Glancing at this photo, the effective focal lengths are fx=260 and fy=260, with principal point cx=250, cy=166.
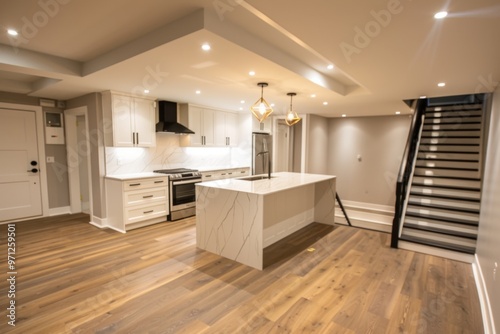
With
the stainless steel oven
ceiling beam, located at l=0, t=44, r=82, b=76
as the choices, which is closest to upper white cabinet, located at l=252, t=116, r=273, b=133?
the stainless steel oven

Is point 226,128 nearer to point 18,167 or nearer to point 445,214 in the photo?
point 18,167

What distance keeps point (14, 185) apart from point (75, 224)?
1336mm

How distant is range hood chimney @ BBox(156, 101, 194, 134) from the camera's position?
5078 mm

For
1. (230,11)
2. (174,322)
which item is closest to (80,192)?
(174,322)

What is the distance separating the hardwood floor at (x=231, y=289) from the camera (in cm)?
214

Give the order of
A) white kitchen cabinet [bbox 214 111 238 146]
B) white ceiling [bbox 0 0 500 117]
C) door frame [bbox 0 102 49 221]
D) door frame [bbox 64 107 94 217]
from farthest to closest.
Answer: white kitchen cabinet [bbox 214 111 238 146] → door frame [bbox 64 107 94 217] → door frame [bbox 0 102 49 221] → white ceiling [bbox 0 0 500 117]

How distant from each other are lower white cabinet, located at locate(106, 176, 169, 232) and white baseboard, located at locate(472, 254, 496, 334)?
14.8 feet

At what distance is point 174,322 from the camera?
7.03ft

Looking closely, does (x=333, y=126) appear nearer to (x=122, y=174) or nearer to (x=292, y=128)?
(x=292, y=128)

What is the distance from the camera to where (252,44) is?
8.24 ft

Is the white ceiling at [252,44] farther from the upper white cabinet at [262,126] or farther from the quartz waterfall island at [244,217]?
the upper white cabinet at [262,126]

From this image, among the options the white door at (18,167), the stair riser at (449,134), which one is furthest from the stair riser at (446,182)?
the white door at (18,167)

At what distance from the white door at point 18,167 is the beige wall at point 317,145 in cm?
623

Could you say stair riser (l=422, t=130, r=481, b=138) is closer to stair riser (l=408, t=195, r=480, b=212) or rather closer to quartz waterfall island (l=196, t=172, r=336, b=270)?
stair riser (l=408, t=195, r=480, b=212)
